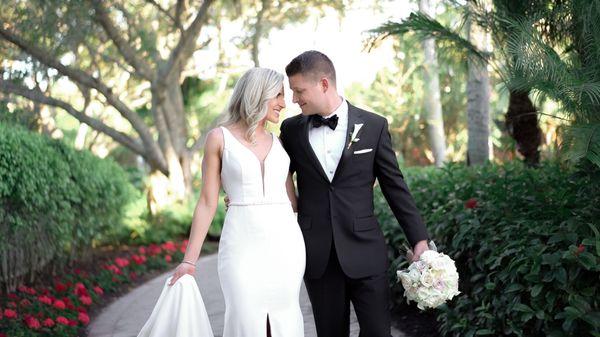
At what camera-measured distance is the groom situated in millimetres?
3850

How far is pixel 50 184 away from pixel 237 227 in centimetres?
488

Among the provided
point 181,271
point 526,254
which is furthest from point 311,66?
point 526,254

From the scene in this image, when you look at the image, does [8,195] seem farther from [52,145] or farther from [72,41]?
[72,41]

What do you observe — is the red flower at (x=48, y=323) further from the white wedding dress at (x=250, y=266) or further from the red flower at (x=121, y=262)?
the red flower at (x=121, y=262)

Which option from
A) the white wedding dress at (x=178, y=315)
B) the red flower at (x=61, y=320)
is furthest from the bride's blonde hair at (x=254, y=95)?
the red flower at (x=61, y=320)

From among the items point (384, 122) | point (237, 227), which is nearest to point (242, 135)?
point (237, 227)

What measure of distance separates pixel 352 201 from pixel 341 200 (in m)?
0.06

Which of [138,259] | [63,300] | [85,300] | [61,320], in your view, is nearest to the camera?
[61,320]

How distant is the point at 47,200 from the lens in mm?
7648

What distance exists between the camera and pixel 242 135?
3.78 meters

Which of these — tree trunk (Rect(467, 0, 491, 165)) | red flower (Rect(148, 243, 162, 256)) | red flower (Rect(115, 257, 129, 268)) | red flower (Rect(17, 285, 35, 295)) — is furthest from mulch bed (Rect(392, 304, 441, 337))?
red flower (Rect(148, 243, 162, 256))

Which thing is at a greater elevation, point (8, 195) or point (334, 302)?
point (8, 195)

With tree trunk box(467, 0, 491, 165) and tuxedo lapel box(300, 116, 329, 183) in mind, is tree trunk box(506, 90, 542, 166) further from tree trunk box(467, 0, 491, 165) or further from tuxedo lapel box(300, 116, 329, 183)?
tuxedo lapel box(300, 116, 329, 183)

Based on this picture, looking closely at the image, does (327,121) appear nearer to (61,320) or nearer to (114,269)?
(61,320)
